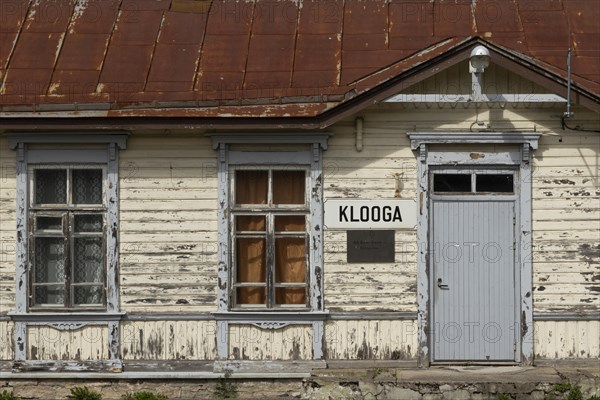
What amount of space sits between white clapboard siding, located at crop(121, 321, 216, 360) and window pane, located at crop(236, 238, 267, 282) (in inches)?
27.5

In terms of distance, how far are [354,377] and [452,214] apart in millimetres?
2245

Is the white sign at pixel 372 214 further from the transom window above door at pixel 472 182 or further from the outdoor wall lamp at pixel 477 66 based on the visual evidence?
the outdoor wall lamp at pixel 477 66

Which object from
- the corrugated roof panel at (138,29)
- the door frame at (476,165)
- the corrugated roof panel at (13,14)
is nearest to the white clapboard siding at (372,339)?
the door frame at (476,165)

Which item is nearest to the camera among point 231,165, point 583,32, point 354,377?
point 354,377

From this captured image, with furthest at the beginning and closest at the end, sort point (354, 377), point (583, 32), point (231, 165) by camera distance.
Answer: point (583, 32), point (231, 165), point (354, 377)

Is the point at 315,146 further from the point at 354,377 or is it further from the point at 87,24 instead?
the point at 87,24

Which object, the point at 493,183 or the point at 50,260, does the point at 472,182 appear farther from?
the point at 50,260

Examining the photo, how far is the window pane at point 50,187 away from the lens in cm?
1118

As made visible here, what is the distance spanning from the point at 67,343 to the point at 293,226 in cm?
300

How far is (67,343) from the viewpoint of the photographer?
36.3ft

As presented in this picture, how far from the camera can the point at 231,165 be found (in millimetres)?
11055

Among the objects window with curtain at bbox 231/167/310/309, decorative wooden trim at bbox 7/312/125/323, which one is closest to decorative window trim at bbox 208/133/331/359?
window with curtain at bbox 231/167/310/309

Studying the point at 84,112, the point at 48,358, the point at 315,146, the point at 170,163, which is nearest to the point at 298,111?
the point at 315,146

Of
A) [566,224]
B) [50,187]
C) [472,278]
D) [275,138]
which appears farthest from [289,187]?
[566,224]
